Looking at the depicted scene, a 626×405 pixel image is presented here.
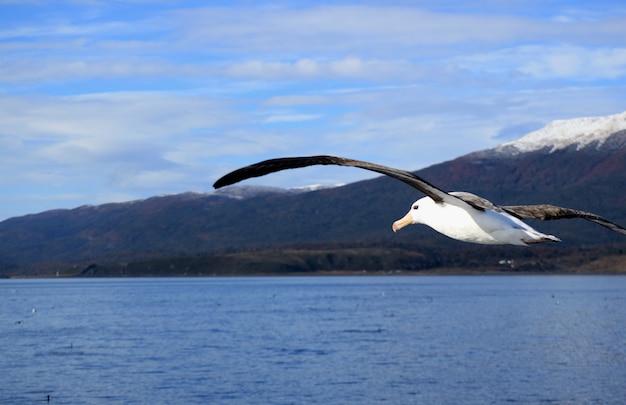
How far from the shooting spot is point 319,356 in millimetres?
85625

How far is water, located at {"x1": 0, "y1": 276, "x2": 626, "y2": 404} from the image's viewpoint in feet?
211

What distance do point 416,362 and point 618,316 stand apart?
2482 inches

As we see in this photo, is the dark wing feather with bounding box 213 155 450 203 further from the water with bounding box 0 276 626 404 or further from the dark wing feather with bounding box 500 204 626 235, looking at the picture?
the water with bounding box 0 276 626 404

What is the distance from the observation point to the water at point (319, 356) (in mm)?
64188

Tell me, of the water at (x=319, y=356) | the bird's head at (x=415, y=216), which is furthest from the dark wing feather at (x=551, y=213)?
the water at (x=319, y=356)

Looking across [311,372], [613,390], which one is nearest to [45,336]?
[311,372]

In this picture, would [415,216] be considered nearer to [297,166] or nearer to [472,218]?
[472,218]

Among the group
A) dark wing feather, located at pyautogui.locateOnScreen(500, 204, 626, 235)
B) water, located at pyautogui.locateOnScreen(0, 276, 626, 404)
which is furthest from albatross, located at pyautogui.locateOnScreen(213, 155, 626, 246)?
water, located at pyautogui.locateOnScreen(0, 276, 626, 404)

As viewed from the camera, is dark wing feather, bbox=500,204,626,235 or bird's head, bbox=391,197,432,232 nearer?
bird's head, bbox=391,197,432,232

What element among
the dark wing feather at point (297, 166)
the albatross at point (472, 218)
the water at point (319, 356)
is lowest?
the water at point (319, 356)

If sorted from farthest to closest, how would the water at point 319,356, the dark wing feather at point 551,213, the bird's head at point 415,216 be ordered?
the water at point 319,356 → the dark wing feather at point 551,213 → the bird's head at point 415,216

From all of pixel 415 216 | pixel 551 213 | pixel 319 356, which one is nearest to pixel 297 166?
pixel 415 216

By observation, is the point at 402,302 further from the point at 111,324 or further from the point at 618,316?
the point at 111,324

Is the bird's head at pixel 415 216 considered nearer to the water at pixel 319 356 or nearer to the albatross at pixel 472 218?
the albatross at pixel 472 218
